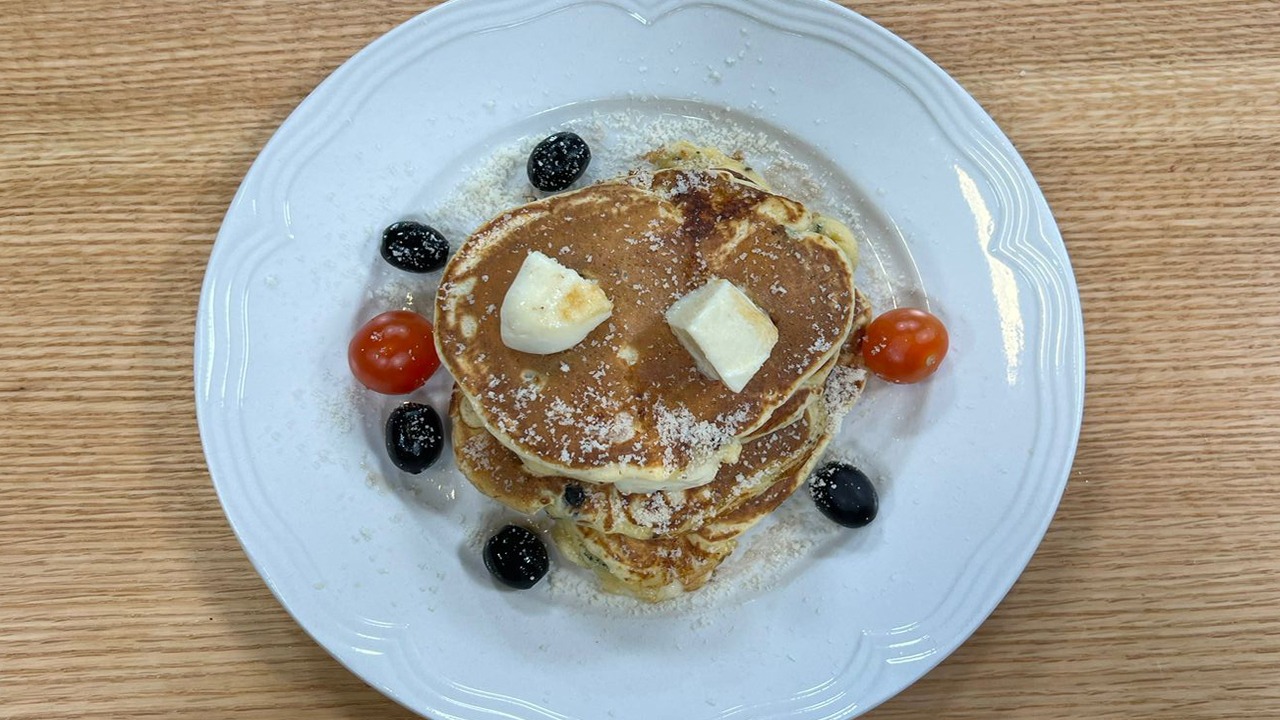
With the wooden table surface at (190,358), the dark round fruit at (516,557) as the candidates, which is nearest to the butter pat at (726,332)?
the dark round fruit at (516,557)

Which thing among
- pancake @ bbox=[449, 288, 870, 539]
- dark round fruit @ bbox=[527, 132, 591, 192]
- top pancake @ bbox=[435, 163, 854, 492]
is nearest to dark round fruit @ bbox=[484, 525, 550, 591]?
pancake @ bbox=[449, 288, 870, 539]

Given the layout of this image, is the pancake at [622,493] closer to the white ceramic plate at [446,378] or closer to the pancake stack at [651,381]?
the pancake stack at [651,381]

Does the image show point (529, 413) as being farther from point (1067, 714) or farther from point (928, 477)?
point (1067, 714)

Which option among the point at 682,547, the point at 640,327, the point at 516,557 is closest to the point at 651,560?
the point at 682,547

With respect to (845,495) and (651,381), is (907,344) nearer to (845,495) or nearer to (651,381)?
(845,495)

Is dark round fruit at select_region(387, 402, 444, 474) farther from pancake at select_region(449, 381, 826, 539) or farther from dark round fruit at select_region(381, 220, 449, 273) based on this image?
dark round fruit at select_region(381, 220, 449, 273)
